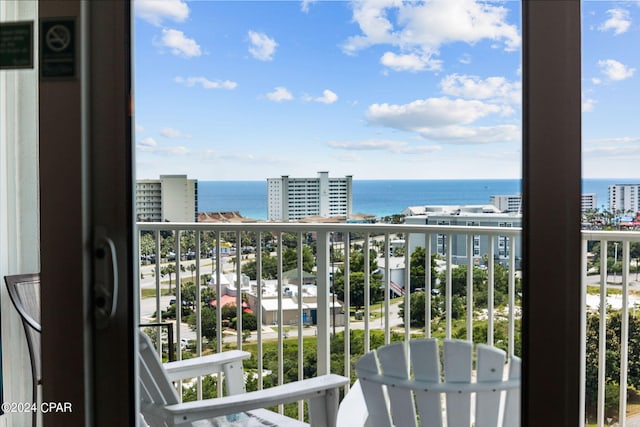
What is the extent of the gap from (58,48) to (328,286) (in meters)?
2.24

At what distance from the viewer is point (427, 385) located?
2039mm

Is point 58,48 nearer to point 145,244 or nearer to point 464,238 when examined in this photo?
point 145,244

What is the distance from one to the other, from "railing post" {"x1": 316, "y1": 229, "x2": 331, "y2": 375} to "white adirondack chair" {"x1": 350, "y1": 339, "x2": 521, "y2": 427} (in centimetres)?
115

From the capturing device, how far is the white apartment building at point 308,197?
4016 millimetres

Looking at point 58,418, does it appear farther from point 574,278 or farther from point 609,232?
point 609,232

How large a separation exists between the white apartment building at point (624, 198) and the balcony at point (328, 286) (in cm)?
64

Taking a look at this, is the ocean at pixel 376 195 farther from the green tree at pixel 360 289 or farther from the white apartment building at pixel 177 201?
the green tree at pixel 360 289

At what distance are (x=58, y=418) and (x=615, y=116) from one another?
2091mm

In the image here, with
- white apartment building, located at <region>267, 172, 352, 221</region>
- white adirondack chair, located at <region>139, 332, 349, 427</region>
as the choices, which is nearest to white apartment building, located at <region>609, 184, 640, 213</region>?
white adirondack chair, located at <region>139, 332, 349, 427</region>

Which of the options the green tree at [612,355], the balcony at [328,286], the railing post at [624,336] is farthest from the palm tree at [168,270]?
the railing post at [624,336]

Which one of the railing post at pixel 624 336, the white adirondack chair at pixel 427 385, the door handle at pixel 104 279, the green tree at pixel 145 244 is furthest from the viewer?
the railing post at pixel 624 336

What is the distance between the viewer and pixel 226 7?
5.79 meters

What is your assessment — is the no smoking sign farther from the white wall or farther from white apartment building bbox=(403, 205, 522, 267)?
white apartment building bbox=(403, 205, 522, 267)

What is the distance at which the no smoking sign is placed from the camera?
4.07ft
